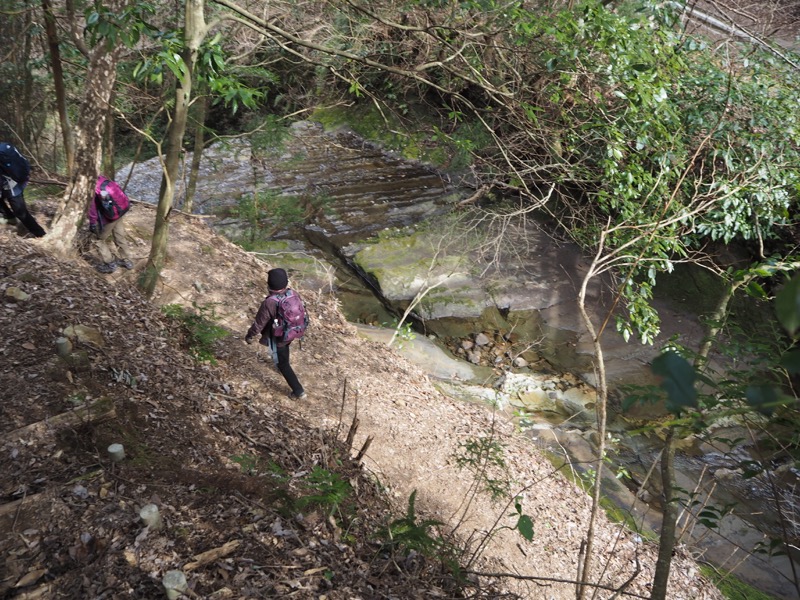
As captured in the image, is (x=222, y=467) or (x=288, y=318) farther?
(x=288, y=318)

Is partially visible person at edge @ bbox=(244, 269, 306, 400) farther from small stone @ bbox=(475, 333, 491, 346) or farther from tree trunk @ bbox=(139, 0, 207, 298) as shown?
small stone @ bbox=(475, 333, 491, 346)

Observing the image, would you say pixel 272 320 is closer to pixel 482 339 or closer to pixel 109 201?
pixel 109 201

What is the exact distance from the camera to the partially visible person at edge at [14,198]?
620 cm

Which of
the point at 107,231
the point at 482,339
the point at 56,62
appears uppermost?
the point at 56,62

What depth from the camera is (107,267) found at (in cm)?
691

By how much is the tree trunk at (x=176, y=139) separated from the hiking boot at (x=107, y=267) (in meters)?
0.48

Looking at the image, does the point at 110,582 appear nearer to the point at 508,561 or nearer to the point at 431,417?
the point at 508,561

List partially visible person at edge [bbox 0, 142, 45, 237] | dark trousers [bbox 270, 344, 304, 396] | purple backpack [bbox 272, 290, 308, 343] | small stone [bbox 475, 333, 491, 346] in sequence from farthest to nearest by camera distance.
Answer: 1. small stone [bbox 475, 333, 491, 346]
2. partially visible person at edge [bbox 0, 142, 45, 237]
3. dark trousers [bbox 270, 344, 304, 396]
4. purple backpack [bbox 272, 290, 308, 343]

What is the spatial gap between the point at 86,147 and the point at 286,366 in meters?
3.33

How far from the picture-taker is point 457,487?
6.34 m

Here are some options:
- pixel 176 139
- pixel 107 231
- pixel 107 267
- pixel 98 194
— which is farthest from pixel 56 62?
pixel 107 267

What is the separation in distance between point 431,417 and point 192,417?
3530 millimetres

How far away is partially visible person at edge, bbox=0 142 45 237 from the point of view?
6.20m

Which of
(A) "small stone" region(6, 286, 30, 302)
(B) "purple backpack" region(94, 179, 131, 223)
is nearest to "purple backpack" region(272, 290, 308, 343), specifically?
(A) "small stone" region(6, 286, 30, 302)
